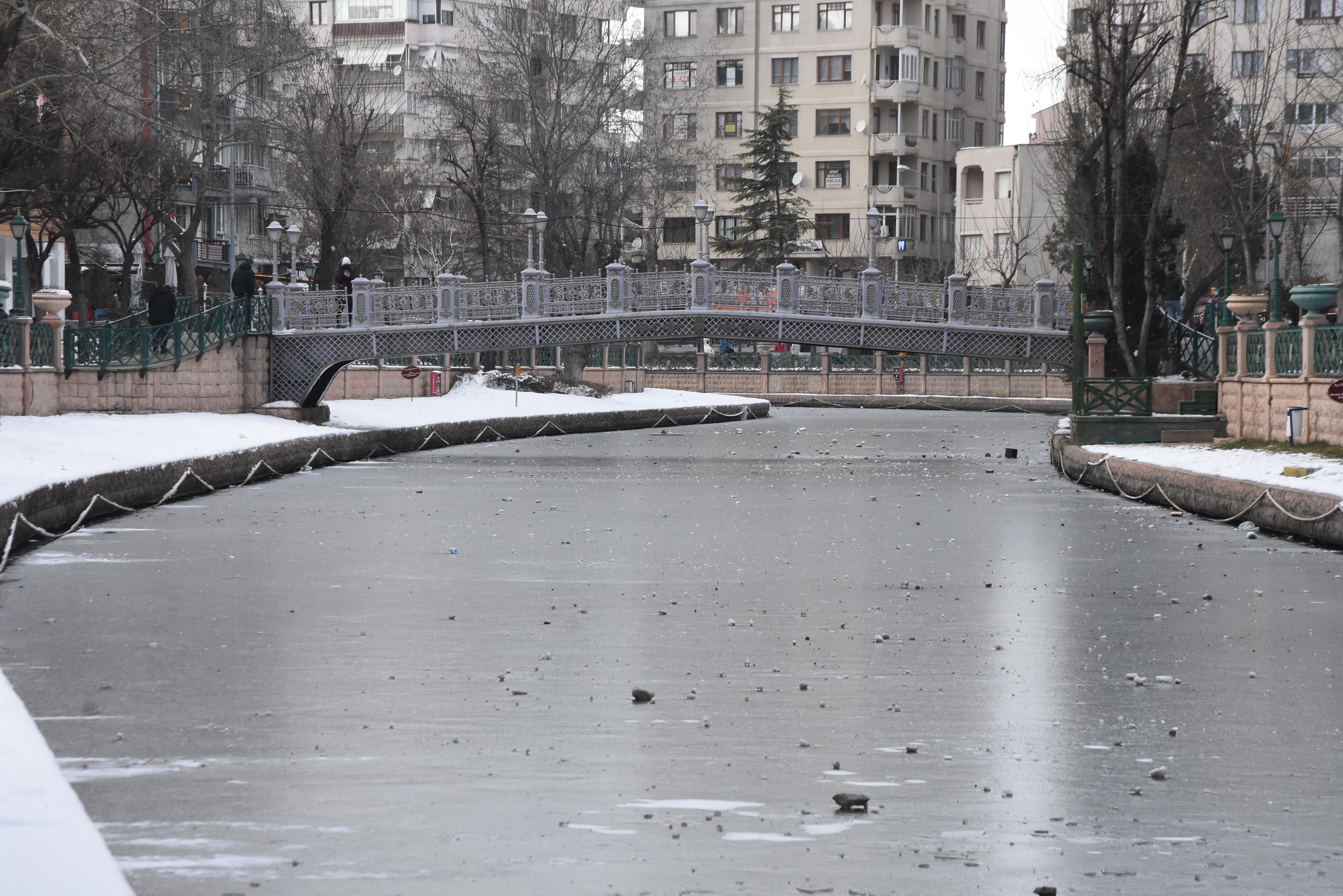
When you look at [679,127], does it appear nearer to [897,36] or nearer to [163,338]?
[897,36]

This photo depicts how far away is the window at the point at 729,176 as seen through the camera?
2805 inches

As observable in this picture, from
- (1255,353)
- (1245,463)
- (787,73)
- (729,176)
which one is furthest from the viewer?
(787,73)

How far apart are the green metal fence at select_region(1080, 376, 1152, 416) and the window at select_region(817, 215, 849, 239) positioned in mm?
47123

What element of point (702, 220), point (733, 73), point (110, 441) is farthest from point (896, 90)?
point (110, 441)

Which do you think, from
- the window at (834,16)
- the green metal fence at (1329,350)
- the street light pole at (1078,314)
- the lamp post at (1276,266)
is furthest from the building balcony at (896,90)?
the green metal fence at (1329,350)

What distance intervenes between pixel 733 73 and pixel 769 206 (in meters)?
12.8

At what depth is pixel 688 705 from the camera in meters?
10.0

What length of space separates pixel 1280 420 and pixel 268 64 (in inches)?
1102

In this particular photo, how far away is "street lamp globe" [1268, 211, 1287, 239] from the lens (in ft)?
101

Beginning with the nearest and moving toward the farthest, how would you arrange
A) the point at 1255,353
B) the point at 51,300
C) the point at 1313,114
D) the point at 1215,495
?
the point at 1215,495
the point at 1255,353
the point at 51,300
the point at 1313,114

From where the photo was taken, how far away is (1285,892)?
21.6ft

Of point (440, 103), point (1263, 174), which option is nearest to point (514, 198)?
point (440, 103)

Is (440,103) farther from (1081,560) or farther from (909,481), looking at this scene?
(1081,560)

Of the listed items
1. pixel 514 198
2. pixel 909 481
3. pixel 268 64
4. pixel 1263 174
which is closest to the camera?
pixel 909 481
